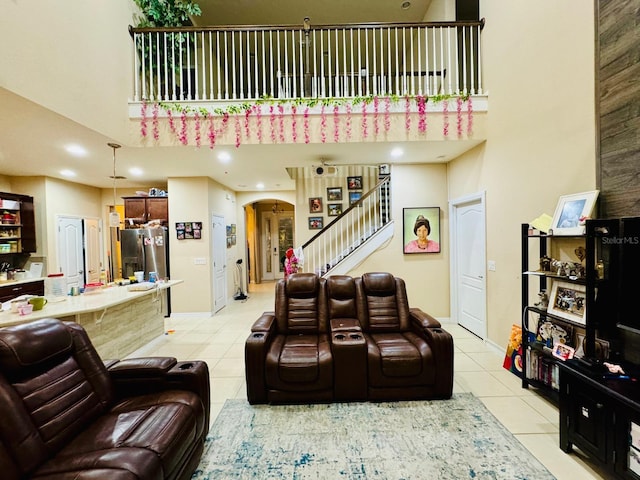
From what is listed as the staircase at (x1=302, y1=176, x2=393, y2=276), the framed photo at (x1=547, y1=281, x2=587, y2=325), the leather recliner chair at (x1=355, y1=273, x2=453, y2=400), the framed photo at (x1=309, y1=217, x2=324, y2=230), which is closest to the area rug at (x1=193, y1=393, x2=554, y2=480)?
the leather recliner chair at (x1=355, y1=273, x2=453, y2=400)

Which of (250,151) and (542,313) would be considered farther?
(250,151)

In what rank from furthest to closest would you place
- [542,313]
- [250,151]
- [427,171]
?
[427,171], [250,151], [542,313]

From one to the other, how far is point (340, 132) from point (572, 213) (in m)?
2.55

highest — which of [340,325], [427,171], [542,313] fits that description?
[427,171]

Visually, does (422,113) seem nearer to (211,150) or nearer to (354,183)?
(354,183)

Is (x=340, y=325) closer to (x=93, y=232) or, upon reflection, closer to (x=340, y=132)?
(x=340, y=132)

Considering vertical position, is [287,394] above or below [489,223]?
below

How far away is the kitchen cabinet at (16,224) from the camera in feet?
16.3

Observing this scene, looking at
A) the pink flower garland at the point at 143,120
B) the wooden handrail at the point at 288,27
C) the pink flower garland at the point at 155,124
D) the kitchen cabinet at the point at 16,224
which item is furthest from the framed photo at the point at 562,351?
the kitchen cabinet at the point at 16,224

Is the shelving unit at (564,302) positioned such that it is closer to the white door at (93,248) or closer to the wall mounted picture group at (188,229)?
the wall mounted picture group at (188,229)

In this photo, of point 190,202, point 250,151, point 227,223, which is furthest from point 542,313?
point 227,223

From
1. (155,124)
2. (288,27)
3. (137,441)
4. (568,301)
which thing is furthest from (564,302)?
(155,124)

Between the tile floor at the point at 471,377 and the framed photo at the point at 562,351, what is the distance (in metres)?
0.53

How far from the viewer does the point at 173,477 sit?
5.06 feet
